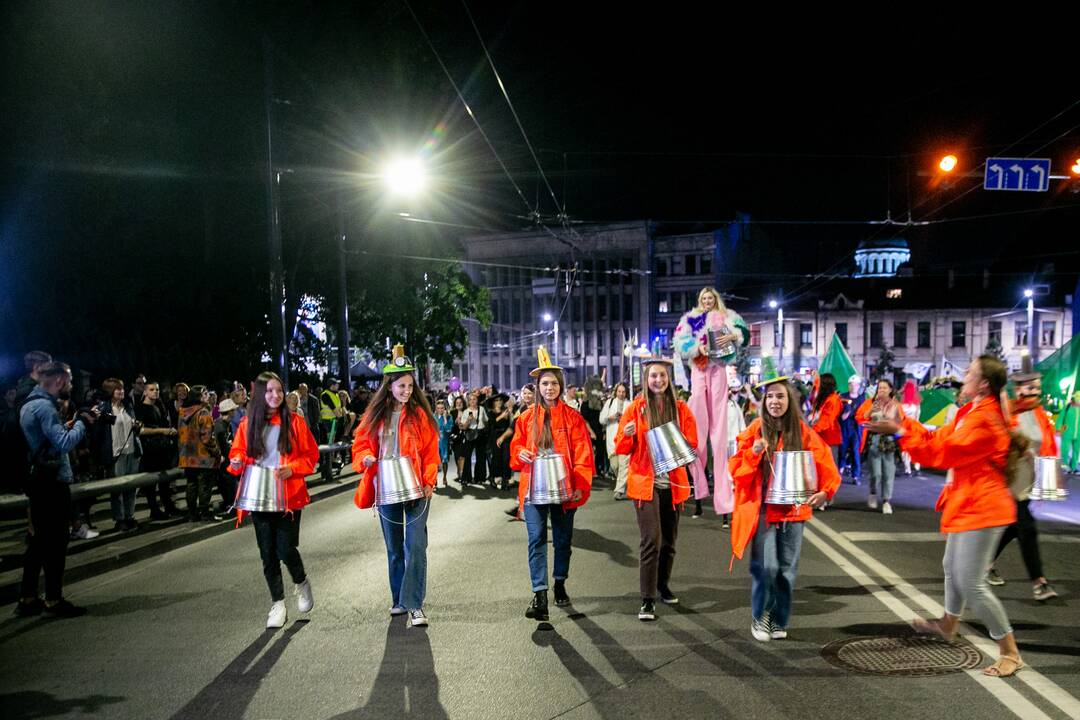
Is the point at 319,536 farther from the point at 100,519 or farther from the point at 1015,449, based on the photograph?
the point at 1015,449

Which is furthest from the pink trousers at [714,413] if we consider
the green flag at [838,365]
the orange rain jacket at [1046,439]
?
the green flag at [838,365]

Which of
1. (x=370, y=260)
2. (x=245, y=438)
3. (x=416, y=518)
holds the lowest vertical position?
(x=416, y=518)

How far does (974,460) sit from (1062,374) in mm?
12716

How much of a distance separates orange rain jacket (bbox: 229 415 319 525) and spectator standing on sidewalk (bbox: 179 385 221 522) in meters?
5.14

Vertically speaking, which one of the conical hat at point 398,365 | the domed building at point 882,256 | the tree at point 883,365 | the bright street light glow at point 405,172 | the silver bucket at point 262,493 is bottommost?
the tree at point 883,365

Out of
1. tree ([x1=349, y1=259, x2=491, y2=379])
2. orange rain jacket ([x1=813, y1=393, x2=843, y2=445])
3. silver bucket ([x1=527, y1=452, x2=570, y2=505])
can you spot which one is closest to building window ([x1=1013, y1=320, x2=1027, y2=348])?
tree ([x1=349, y1=259, x2=491, y2=379])

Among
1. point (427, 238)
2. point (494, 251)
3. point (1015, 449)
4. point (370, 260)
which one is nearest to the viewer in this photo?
point (1015, 449)

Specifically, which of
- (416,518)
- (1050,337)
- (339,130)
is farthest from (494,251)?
(416,518)

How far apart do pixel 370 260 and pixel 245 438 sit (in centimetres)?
2011

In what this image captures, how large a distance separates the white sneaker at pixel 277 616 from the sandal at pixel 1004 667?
15.3 feet

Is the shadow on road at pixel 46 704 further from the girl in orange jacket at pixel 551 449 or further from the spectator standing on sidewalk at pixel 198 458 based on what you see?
the spectator standing on sidewalk at pixel 198 458

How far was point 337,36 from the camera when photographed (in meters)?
17.3

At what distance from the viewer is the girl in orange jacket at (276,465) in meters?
6.07

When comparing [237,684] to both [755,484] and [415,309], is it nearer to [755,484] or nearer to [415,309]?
[755,484]
